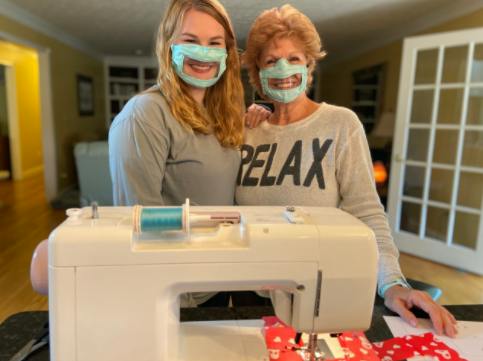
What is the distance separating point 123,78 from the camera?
24.2 ft

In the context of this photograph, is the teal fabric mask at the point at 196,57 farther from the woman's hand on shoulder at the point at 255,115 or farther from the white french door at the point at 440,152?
the white french door at the point at 440,152

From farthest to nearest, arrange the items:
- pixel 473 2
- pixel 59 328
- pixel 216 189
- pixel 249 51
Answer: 1. pixel 473 2
2. pixel 249 51
3. pixel 216 189
4. pixel 59 328

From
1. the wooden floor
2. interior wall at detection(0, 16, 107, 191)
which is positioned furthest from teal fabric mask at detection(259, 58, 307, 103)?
interior wall at detection(0, 16, 107, 191)

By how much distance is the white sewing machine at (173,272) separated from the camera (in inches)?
23.1

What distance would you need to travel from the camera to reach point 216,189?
98cm

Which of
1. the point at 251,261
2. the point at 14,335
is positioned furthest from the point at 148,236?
the point at 14,335

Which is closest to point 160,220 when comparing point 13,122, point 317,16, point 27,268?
point 27,268

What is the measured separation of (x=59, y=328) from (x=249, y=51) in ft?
2.75

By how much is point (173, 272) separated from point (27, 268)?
278 centimetres

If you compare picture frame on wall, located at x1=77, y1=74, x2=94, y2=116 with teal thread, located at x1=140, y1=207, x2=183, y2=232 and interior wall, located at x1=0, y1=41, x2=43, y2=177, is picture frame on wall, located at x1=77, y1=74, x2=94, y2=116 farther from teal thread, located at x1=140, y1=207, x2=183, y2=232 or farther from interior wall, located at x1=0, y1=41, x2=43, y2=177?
teal thread, located at x1=140, y1=207, x2=183, y2=232

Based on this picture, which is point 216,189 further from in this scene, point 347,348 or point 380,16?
point 380,16

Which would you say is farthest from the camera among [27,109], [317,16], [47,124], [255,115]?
[27,109]

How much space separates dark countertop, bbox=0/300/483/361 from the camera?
2.49 ft

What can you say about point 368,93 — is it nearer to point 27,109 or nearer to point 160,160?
point 160,160
